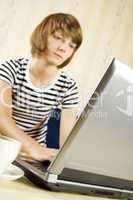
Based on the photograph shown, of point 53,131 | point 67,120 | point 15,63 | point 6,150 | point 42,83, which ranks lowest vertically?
point 53,131

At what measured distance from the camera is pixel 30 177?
0.83 m

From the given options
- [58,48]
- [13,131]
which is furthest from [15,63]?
[13,131]

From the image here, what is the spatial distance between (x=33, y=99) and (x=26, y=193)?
1633mm

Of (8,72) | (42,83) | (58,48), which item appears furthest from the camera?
(58,48)

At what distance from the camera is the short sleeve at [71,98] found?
2.23 m

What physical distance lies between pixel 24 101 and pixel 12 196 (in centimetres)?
167

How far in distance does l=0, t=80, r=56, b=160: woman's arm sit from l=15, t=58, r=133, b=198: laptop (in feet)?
1.30

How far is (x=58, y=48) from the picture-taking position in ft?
8.07

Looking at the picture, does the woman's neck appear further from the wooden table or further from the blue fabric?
the wooden table

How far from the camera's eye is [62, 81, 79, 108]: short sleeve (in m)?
2.23

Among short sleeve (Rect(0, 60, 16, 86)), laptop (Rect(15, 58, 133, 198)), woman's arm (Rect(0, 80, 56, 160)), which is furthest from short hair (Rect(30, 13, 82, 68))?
laptop (Rect(15, 58, 133, 198))

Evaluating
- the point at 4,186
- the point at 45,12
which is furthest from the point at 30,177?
the point at 45,12

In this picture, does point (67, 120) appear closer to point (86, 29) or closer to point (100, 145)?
point (86, 29)

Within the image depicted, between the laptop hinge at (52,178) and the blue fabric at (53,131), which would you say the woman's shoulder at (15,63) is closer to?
the blue fabric at (53,131)
